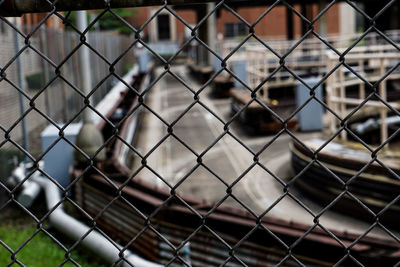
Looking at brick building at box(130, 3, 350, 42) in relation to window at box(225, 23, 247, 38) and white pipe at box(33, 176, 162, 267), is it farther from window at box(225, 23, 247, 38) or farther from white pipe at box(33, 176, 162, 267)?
white pipe at box(33, 176, 162, 267)

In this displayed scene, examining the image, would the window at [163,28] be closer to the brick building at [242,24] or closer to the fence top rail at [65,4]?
the brick building at [242,24]

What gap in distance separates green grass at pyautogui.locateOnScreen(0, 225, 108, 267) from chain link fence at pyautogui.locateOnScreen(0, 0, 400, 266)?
0.09ft

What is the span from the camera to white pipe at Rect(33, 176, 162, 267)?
547 centimetres

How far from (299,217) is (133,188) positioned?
2.61 m

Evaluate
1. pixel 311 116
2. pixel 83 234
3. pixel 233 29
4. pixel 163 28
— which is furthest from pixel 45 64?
pixel 233 29

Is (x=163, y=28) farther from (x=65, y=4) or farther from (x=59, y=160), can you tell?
(x=65, y=4)

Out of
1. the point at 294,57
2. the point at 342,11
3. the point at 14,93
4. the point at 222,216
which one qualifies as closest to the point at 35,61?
the point at 14,93

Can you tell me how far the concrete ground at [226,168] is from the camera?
8.88 metres

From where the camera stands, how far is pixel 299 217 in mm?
8648

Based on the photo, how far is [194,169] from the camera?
2.10 meters

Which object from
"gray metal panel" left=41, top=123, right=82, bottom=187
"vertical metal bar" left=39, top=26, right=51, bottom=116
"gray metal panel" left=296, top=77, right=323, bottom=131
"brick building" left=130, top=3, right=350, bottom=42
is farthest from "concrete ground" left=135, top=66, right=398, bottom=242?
"brick building" left=130, top=3, right=350, bottom=42

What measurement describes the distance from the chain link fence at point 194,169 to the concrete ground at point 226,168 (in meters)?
0.05

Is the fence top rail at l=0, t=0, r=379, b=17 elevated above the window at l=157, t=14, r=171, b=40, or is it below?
above

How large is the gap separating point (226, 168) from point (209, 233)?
20.5 feet
